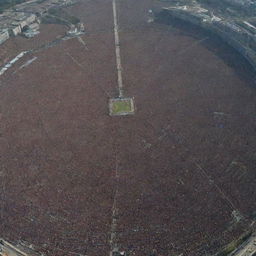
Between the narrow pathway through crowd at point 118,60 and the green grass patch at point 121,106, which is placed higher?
the narrow pathway through crowd at point 118,60

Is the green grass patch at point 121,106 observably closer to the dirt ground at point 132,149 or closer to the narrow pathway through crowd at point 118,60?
the dirt ground at point 132,149

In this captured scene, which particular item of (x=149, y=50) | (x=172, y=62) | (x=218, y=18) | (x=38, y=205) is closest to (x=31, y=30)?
(x=149, y=50)

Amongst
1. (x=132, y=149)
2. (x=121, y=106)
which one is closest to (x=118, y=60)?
(x=121, y=106)

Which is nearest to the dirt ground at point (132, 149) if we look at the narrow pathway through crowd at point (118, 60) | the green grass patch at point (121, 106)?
the narrow pathway through crowd at point (118, 60)

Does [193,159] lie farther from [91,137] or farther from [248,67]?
[248,67]

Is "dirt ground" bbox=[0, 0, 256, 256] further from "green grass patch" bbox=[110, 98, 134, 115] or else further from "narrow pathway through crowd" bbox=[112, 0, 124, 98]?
"green grass patch" bbox=[110, 98, 134, 115]

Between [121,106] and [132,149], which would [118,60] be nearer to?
[121,106]

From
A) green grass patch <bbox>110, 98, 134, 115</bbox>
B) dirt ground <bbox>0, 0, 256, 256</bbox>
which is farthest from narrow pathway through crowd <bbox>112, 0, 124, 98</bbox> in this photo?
green grass patch <bbox>110, 98, 134, 115</bbox>

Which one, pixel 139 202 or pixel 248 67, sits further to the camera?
pixel 248 67
